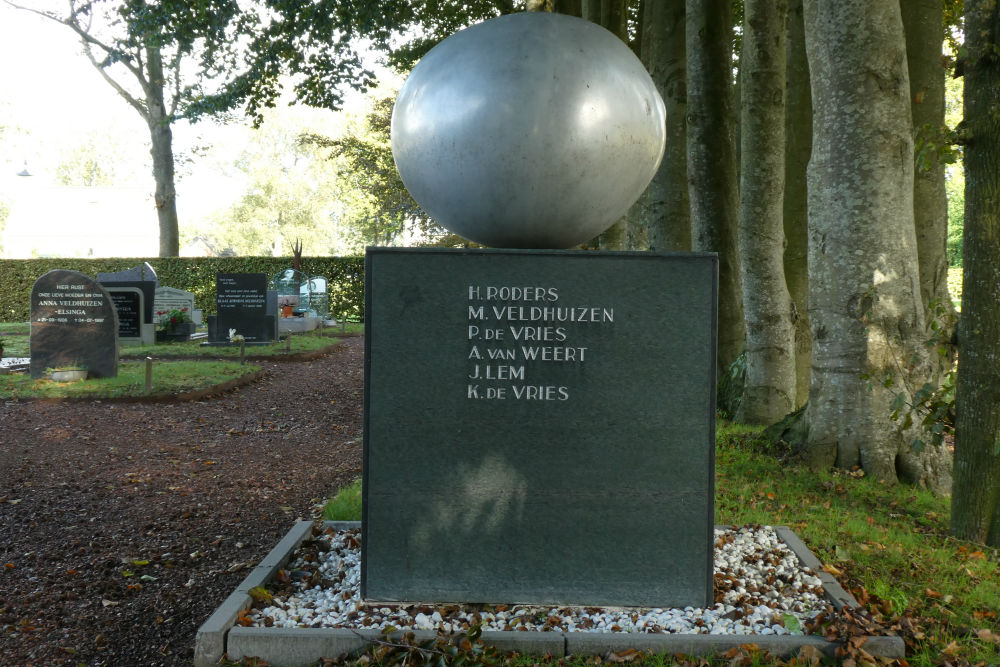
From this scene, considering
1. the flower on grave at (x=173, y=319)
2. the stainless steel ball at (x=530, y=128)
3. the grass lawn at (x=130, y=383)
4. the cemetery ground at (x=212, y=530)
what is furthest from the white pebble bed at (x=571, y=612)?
the flower on grave at (x=173, y=319)

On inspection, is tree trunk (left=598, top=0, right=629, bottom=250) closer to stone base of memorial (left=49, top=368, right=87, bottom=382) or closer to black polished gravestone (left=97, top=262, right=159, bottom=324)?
stone base of memorial (left=49, top=368, right=87, bottom=382)

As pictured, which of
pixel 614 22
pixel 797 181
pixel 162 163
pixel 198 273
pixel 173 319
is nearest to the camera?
pixel 797 181

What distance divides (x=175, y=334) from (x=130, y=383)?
7351 mm

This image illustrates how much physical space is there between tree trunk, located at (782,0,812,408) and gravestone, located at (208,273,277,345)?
40.0 feet

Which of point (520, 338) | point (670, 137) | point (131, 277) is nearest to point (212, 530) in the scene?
point (520, 338)

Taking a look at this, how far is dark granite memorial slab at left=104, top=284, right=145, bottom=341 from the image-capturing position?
16.8 meters

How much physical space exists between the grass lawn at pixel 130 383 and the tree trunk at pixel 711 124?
7396 mm

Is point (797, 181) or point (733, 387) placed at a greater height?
point (797, 181)

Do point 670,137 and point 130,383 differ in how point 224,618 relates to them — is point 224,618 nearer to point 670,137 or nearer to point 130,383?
point 670,137

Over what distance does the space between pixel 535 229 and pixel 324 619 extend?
1.99 meters

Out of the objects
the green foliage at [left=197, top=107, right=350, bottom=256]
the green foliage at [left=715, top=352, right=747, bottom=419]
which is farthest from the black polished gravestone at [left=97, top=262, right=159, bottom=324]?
the green foliage at [left=197, top=107, right=350, bottom=256]

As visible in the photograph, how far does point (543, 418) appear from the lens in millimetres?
3650

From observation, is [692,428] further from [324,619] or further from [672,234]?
[672,234]

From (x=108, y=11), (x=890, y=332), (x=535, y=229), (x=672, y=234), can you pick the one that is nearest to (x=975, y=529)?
(x=890, y=332)
